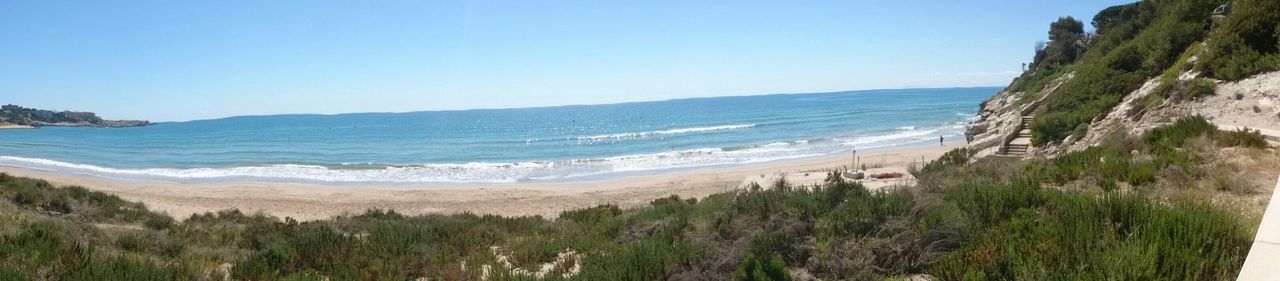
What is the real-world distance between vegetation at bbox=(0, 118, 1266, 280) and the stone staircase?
239 inches

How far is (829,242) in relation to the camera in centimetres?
559

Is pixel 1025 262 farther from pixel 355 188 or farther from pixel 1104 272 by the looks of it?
pixel 355 188

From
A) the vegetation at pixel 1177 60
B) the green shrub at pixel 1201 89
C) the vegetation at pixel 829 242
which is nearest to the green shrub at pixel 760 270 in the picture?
the vegetation at pixel 829 242

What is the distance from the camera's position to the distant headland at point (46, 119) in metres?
141

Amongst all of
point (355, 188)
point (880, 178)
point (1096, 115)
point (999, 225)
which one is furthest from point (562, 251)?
point (355, 188)

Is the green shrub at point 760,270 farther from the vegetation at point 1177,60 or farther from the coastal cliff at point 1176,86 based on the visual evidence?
the vegetation at point 1177,60

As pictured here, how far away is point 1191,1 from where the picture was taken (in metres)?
19.3

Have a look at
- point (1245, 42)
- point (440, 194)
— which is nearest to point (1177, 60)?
point (1245, 42)

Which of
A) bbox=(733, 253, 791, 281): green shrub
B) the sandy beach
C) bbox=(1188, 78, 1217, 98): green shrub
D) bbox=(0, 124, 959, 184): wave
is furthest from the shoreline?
bbox=(1188, 78, 1217, 98): green shrub

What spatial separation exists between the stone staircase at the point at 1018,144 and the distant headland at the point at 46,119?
184m

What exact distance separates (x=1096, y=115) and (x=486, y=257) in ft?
48.5

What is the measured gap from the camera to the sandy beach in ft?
67.2

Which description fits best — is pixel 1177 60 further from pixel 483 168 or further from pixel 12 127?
pixel 12 127

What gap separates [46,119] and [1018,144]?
209 meters
